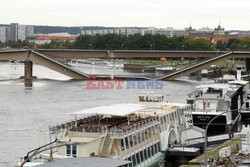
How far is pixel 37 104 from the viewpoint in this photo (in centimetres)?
6378

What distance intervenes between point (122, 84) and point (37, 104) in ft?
103

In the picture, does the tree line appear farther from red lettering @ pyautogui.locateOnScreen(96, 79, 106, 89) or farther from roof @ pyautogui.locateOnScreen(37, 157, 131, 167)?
roof @ pyautogui.locateOnScreen(37, 157, 131, 167)

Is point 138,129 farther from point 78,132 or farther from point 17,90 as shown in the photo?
point 17,90

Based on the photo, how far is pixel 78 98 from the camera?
233ft

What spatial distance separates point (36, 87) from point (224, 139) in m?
49.7

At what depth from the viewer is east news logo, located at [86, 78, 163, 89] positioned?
8844cm

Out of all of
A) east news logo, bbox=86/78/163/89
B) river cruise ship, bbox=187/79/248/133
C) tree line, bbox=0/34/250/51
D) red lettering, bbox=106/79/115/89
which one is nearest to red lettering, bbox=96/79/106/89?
east news logo, bbox=86/78/163/89

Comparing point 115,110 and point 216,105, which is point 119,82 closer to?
point 216,105

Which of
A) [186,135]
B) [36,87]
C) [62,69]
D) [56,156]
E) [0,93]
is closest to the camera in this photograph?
[56,156]

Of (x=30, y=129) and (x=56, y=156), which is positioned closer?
(x=56, y=156)

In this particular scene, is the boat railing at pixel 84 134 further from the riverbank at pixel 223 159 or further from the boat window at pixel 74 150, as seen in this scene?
the riverbank at pixel 223 159

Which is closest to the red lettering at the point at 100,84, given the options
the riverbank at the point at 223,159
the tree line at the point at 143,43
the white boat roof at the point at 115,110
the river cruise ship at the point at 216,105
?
the river cruise ship at the point at 216,105

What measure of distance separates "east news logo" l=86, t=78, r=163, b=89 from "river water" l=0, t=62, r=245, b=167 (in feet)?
5.64

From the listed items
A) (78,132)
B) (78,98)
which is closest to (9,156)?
(78,132)
